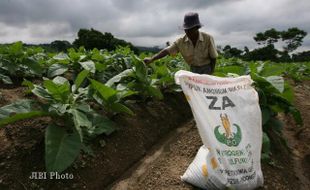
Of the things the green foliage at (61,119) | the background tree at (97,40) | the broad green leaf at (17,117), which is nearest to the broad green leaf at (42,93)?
the green foliage at (61,119)

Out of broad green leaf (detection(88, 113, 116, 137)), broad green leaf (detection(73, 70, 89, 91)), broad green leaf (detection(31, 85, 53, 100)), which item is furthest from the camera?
broad green leaf (detection(73, 70, 89, 91))

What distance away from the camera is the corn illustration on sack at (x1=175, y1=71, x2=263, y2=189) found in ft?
7.84

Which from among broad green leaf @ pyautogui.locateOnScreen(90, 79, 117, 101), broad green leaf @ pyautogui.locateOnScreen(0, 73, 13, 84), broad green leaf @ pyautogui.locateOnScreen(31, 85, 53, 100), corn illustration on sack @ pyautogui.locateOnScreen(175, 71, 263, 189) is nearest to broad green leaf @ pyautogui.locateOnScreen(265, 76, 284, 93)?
corn illustration on sack @ pyautogui.locateOnScreen(175, 71, 263, 189)

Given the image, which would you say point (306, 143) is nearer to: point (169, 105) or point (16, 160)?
point (169, 105)

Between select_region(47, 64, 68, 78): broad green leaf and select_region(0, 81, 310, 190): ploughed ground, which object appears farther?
select_region(47, 64, 68, 78): broad green leaf

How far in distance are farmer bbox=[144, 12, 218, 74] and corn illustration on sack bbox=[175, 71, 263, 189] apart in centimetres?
122

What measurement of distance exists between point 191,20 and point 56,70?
61.0 inches

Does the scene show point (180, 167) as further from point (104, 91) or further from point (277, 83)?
point (277, 83)

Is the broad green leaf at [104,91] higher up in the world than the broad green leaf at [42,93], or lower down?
lower down

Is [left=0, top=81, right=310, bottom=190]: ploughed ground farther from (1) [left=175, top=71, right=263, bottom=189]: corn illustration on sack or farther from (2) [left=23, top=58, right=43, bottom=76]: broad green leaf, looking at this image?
(2) [left=23, top=58, right=43, bottom=76]: broad green leaf

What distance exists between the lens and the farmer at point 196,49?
3.98 metres

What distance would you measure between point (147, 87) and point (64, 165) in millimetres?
1606

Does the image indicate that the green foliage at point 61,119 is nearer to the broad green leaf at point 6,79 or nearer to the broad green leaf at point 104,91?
→ the broad green leaf at point 104,91

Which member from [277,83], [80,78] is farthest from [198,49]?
[80,78]
